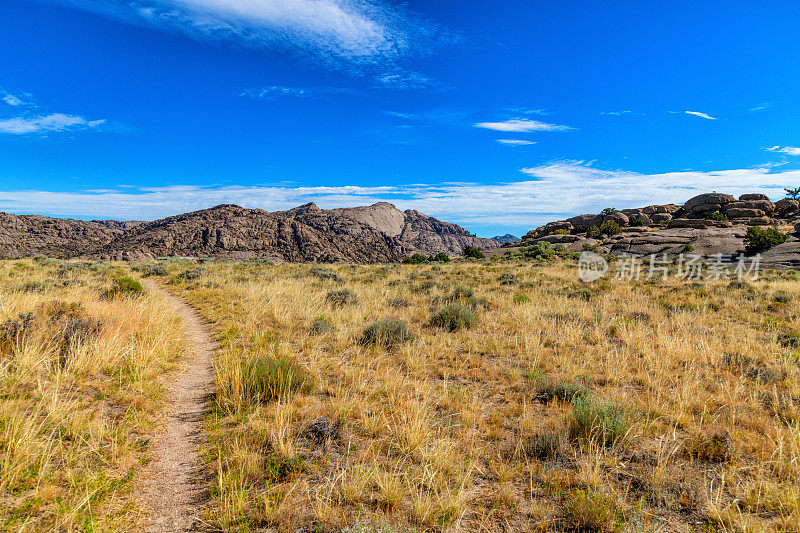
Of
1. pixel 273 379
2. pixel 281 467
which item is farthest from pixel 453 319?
pixel 281 467

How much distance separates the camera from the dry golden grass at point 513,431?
3115 millimetres

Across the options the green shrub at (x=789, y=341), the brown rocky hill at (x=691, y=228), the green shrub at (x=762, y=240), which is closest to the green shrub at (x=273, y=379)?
the green shrub at (x=789, y=341)

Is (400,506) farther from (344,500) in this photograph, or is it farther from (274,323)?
(274,323)

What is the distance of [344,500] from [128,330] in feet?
22.0

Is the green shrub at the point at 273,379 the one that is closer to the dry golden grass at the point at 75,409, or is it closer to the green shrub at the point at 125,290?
the dry golden grass at the point at 75,409

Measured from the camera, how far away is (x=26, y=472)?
3.18 metres

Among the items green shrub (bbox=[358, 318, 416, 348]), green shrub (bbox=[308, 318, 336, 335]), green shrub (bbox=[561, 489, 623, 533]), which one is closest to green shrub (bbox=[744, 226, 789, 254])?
green shrub (bbox=[358, 318, 416, 348])

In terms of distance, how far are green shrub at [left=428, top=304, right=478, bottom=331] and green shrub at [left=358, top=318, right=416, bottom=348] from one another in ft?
5.09

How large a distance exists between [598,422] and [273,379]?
4711mm

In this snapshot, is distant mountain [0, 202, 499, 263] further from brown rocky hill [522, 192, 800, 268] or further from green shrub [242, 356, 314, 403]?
green shrub [242, 356, 314, 403]

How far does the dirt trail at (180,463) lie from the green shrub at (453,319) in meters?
5.97

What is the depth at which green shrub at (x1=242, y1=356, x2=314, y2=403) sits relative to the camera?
5223 mm

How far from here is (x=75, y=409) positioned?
4.41 m

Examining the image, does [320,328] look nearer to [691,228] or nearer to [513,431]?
[513,431]
